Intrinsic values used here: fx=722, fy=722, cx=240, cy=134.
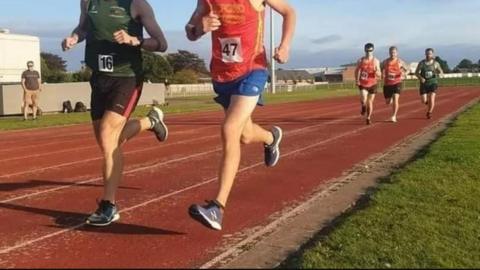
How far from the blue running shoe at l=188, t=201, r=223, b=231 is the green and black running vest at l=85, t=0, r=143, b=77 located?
5.14 feet

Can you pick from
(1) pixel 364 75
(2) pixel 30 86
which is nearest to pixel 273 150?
(1) pixel 364 75

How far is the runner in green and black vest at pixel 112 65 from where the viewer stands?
641 cm

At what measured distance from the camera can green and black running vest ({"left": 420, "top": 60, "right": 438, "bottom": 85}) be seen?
2178 cm

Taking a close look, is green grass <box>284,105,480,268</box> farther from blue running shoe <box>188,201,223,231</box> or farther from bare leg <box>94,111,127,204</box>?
bare leg <box>94,111,127,204</box>

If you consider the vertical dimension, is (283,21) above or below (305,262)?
above

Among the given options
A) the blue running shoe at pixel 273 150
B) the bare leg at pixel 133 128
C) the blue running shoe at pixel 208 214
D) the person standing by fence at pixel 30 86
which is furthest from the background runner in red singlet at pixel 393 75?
the blue running shoe at pixel 208 214

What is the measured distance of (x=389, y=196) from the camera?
25.5 feet

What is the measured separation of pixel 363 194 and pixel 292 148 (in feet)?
17.4

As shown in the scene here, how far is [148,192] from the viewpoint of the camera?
27.6ft

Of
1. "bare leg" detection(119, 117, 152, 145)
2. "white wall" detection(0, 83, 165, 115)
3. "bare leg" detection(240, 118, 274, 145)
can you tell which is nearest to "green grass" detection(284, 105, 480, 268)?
"bare leg" detection(240, 118, 274, 145)

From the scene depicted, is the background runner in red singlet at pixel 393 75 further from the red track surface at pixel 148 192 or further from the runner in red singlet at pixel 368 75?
the red track surface at pixel 148 192

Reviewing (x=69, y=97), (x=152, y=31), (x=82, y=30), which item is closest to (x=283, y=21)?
(x=152, y=31)

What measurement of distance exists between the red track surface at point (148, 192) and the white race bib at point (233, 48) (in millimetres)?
1509

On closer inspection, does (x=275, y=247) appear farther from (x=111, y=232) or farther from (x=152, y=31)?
(x=152, y=31)
